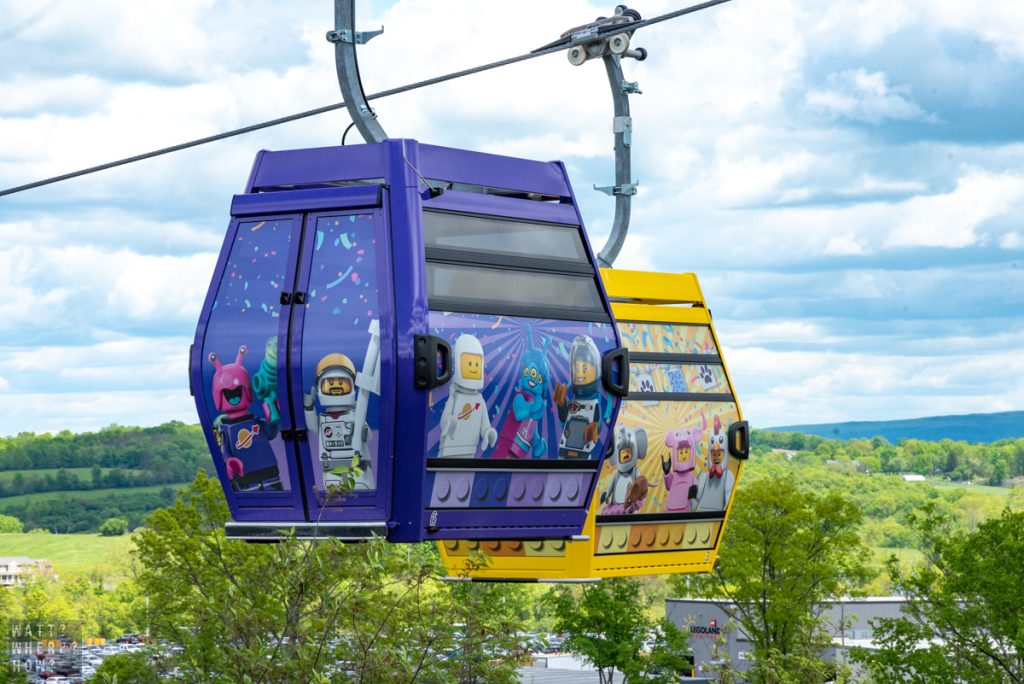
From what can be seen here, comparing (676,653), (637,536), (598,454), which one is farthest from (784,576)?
(598,454)

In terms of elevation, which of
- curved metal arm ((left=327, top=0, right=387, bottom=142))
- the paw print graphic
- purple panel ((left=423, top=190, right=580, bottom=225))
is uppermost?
curved metal arm ((left=327, top=0, right=387, bottom=142))

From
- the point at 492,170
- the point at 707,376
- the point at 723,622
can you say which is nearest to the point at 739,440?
the point at 707,376

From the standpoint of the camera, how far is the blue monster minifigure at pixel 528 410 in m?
10.1

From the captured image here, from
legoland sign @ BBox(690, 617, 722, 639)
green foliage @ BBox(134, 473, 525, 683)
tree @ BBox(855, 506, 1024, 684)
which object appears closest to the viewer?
green foliage @ BBox(134, 473, 525, 683)

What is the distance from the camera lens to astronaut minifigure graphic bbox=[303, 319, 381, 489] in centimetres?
938

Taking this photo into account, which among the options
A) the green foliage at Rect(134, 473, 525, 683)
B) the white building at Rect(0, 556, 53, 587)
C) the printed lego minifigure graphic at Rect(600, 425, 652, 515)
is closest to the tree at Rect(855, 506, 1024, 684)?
the green foliage at Rect(134, 473, 525, 683)

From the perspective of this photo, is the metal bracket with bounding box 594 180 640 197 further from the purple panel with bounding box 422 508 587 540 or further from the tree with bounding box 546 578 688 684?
the tree with bounding box 546 578 688 684

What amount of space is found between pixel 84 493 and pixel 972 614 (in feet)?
551

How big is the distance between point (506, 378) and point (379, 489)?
3.56 ft

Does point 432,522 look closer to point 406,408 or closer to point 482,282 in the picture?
point 406,408

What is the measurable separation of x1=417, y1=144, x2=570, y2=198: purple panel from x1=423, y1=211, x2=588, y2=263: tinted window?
0.83 ft

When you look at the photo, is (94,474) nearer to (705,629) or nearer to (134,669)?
(705,629)

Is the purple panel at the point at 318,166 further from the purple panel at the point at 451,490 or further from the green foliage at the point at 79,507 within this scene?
the green foliage at the point at 79,507

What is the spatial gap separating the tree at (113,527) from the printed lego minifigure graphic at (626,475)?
6816 inches
